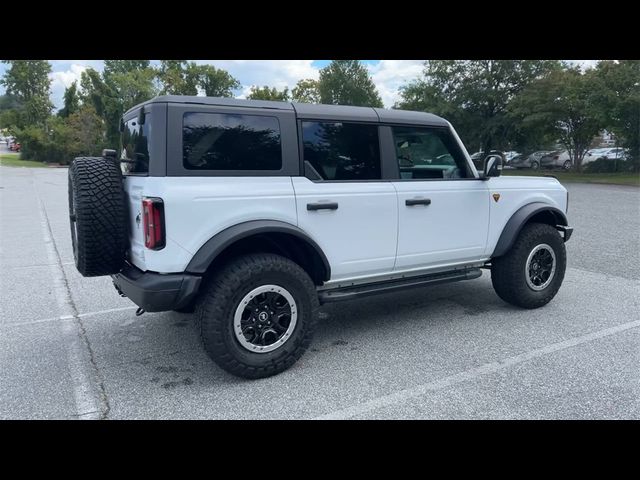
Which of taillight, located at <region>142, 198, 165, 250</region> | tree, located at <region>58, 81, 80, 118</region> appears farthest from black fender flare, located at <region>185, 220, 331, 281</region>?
tree, located at <region>58, 81, 80, 118</region>

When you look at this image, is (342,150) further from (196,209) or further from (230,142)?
(196,209)

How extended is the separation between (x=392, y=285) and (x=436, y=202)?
885 millimetres

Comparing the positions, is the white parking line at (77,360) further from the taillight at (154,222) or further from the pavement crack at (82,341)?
the taillight at (154,222)

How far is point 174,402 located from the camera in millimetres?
3094

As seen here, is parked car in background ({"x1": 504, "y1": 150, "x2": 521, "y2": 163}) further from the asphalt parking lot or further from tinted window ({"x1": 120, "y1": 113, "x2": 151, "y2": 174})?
tinted window ({"x1": 120, "y1": 113, "x2": 151, "y2": 174})

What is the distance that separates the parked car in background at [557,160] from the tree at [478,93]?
2.79 meters

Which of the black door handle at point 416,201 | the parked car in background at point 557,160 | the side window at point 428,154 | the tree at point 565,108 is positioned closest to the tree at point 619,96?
the tree at point 565,108

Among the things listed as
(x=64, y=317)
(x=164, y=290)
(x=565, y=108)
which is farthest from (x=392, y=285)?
(x=565, y=108)

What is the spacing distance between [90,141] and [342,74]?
2731cm

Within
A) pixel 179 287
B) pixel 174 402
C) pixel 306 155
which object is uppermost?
pixel 306 155

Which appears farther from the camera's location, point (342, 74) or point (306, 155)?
point (342, 74)

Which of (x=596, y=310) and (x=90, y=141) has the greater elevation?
(x=90, y=141)

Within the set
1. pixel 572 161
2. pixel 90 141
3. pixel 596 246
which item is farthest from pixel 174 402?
pixel 90 141

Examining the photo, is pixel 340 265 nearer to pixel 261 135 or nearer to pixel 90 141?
pixel 261 135
